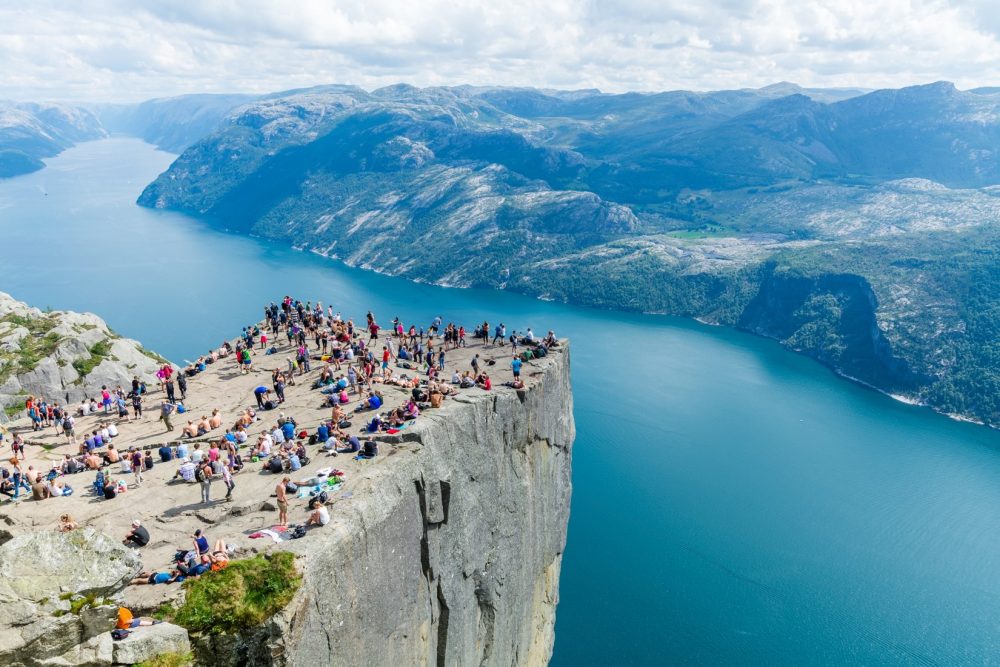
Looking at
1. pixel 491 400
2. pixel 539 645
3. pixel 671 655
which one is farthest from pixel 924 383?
pixel 491 400

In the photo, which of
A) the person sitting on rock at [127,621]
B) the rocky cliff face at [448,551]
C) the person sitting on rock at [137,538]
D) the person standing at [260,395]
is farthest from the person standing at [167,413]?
the person sitting on rock at [127,621]

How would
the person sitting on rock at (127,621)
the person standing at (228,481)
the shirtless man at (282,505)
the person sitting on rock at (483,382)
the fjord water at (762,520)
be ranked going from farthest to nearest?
the fjord water at (762,520) → the person sitting on rock at (483,382) → the person standing at (228,481) → the shirtless man at (282,505) → the person sitting on rock at (127,621)

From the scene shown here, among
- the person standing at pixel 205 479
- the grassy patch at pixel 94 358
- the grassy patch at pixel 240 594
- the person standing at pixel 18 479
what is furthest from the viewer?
the grassy patch at pixel 94 358

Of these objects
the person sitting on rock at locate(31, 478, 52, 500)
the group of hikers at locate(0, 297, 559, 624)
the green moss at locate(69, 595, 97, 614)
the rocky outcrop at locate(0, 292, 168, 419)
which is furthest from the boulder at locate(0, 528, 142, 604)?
the rocky outcrop at locate(0, 292, 168, 419)

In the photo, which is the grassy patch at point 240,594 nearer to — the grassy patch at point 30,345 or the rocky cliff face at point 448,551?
the rocky cliff face at point 448,551

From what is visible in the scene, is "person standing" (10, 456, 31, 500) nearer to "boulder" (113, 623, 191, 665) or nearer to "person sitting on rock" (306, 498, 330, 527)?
"boulder" (113, 623, 191, 665)

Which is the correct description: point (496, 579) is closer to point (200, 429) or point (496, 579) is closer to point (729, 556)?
point (200, 429)

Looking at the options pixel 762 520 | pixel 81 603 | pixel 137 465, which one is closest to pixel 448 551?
pixel 137 465
